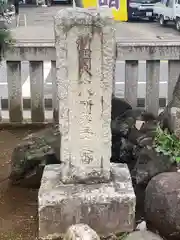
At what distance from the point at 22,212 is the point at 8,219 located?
181 mm

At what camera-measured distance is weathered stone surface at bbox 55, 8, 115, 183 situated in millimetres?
3662

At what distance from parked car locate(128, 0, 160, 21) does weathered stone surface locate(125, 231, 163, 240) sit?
2092 cm

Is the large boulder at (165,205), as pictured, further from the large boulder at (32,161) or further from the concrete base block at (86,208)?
the large boulder at (32,161)

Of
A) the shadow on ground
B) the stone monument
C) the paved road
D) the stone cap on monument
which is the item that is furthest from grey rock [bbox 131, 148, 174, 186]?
the paved road

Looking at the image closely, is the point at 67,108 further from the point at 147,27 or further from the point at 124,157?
the point at 147,27

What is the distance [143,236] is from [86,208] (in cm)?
55

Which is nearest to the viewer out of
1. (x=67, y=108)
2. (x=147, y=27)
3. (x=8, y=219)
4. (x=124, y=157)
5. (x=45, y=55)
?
(x=67, y=108)

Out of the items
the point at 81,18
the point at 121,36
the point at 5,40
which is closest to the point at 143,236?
the point at 81,18

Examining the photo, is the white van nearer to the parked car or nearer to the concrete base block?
the parked car

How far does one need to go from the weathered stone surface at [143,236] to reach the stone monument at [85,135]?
0.80 feet

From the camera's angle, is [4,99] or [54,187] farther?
[4,99]

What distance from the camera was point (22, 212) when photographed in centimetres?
436

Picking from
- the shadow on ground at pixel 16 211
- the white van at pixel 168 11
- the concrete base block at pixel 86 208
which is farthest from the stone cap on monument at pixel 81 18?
the white van at pixel 168 11

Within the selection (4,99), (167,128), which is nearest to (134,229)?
(167,128)
